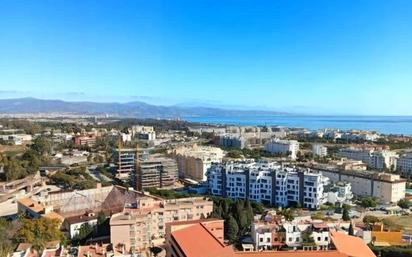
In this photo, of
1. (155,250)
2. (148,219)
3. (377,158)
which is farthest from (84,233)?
(377,158)

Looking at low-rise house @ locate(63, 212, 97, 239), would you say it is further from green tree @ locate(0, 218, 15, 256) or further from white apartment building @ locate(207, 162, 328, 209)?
white apartment building @ locate(207, 162, 328, 209)

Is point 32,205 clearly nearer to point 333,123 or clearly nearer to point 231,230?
point 231,230

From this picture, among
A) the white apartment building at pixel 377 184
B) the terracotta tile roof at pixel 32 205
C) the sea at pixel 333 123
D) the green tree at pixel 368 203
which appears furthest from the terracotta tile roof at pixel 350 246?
the sea at pixel 333 123

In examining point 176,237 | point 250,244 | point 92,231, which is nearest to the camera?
point 176,237

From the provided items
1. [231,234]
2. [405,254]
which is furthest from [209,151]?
[405,254]

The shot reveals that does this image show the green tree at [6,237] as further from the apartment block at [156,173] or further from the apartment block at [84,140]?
the apartment block at [84,140]

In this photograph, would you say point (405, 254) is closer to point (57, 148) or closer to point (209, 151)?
point (209, 151)
